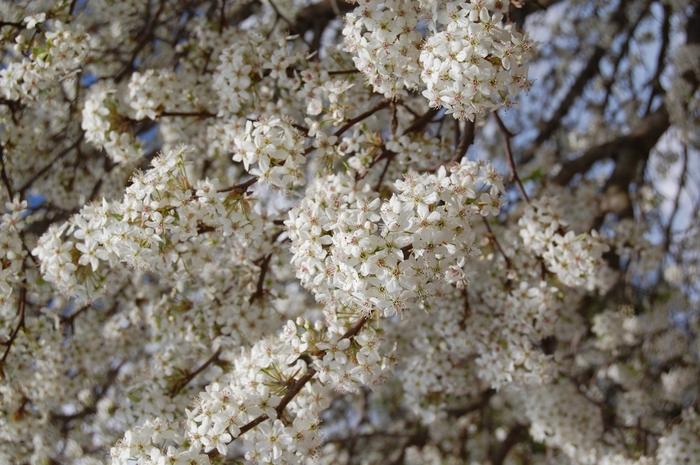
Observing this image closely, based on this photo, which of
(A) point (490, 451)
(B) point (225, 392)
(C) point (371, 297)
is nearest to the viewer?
(C) point (371, 297)

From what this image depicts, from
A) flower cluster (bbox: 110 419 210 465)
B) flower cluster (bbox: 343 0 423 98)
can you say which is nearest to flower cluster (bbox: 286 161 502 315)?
flower cluster (bbox: 343 0 423 98)

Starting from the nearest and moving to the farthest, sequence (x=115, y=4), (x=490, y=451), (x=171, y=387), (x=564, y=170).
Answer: (x=171, y=387), (x=115, y=4), (x=564, y=170), (x=490, y=451)

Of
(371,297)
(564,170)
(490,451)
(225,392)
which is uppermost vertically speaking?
(371,297)

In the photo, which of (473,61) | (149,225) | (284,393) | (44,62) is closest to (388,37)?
(473,61)

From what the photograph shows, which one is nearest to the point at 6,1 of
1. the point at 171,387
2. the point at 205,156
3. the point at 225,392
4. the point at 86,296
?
the point at 205,156

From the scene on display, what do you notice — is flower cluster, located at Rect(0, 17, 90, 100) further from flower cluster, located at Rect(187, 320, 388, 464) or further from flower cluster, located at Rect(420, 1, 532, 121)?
flower cluster, located at Rect(420, 1, 532, 121)

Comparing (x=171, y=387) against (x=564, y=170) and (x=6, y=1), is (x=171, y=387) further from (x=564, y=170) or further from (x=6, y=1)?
(x=564, y=170)

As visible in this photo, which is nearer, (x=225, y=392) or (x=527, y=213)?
(x=225, y=392)
